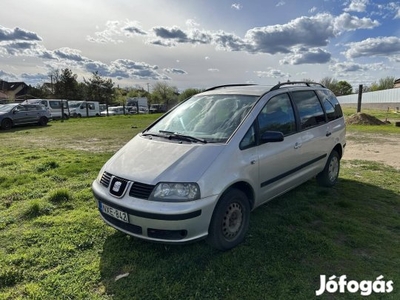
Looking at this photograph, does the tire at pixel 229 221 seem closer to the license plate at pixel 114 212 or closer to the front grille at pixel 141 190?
the front grille at pixel 141 190

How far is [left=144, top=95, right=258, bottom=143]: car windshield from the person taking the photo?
10.8ft

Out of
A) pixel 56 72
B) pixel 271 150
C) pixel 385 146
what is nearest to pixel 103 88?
pixel 56 72

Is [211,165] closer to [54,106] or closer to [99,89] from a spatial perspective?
[54,106]

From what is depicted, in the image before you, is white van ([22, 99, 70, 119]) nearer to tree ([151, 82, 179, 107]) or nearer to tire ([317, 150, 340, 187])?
→ tire ([317, 150, 340, 187])

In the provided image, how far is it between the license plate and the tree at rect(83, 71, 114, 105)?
141ft

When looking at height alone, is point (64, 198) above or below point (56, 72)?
below

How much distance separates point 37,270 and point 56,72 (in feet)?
155

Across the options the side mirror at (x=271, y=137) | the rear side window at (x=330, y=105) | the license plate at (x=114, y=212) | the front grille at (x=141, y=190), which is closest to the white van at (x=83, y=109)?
the rear side window at (x=330, y=105)

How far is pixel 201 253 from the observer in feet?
9.77

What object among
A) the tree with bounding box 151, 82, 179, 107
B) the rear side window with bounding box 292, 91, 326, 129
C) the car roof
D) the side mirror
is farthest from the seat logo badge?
the tree with bounding box 151, 82, 179, 107

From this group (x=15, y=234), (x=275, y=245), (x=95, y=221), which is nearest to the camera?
(x=275, y=245)

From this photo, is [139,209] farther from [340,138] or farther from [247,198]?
[340,138]

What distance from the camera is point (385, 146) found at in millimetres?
9555

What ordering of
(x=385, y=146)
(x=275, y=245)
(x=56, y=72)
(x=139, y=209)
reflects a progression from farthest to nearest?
(x=56, y=72) → (x=385, y=146) → (x=275, y=245) → (x=139, y=209)
